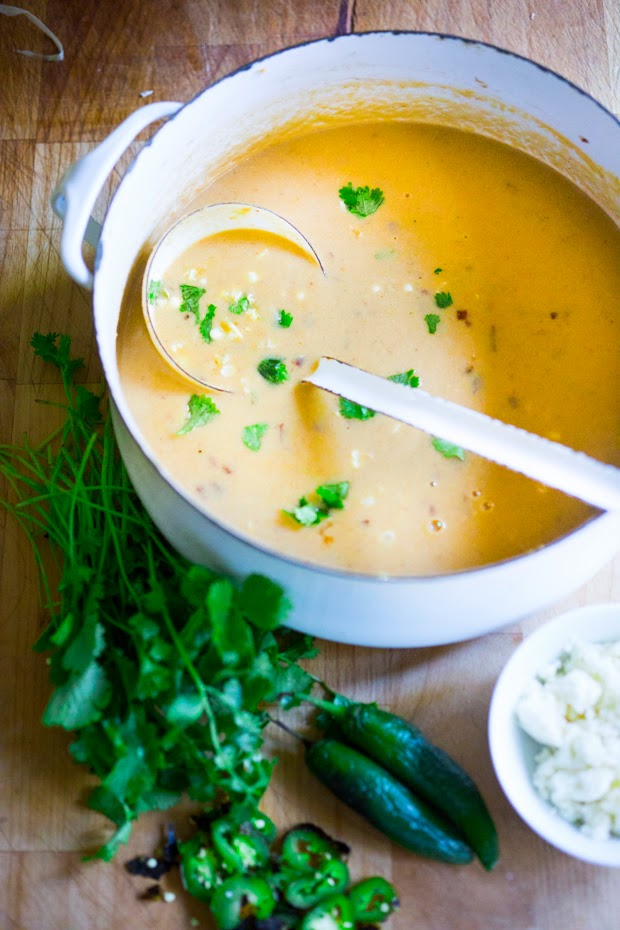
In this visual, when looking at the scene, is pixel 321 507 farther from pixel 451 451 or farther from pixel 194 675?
pixel 194 675

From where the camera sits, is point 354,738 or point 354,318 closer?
point 354,738

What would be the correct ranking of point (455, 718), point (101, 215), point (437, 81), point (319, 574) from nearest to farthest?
point (319, 574)
point (455, 718)
point (437, 81)
point (101, 215)

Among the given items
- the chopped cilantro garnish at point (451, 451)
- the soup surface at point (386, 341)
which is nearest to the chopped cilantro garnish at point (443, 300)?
the soup surface at point (386, 341)

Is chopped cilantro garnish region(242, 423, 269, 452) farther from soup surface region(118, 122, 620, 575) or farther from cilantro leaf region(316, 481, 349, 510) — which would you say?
cilantro leaf region(316, 481, 349, 510)

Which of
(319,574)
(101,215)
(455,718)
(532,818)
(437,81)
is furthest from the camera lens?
(101,215)

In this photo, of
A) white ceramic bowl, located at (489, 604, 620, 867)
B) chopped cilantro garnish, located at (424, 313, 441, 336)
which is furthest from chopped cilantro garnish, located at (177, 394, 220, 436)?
white ceramic bowl, located at (489, 604, 620, 867)

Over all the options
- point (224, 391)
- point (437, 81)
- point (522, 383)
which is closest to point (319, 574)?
point (224, 391)

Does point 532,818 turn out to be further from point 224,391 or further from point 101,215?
point 101,215
